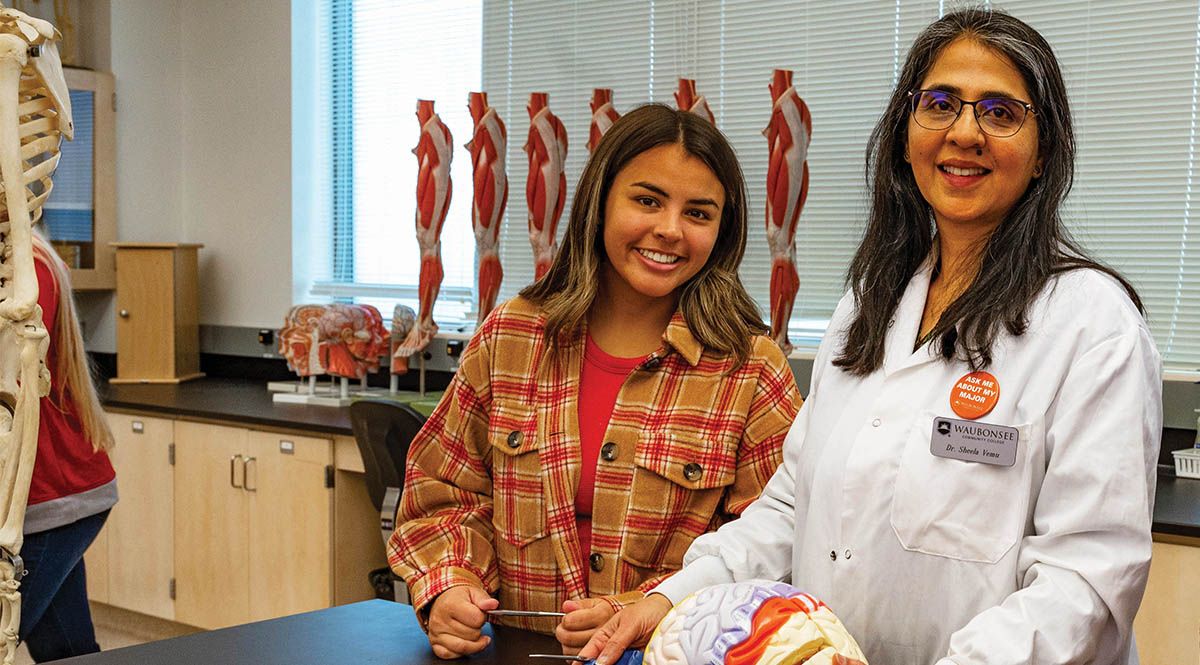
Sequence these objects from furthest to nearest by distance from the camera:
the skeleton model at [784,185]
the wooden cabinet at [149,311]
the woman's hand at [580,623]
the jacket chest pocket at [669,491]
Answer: the wooden cabinet at [149,311] < the skeleton model at [784,185] < the jacket chest pocket at [669,491] < the woman's hand at [580,623]

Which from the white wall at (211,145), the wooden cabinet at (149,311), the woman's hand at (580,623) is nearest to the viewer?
the woman's hand at (580,623)

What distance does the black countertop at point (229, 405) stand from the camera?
12.5ft

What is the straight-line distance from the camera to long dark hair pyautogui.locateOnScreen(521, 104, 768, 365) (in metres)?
1.76

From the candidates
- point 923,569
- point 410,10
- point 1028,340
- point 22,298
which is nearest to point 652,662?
point 923,569

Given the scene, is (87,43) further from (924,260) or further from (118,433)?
(924,260)

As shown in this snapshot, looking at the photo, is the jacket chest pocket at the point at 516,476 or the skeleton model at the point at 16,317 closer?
the skeleton model at the point at 16,317

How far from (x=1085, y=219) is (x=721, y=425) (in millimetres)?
1956

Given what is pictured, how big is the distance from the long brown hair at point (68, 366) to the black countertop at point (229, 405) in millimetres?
1101

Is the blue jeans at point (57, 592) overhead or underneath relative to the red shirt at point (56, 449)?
underneath

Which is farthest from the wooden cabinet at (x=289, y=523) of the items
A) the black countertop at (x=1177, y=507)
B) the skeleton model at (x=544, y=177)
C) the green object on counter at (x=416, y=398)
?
the black countertop at (x=1177, y=507)

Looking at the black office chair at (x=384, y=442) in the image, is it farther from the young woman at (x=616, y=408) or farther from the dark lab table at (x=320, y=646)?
the dark lab table at (x=320, y=646)

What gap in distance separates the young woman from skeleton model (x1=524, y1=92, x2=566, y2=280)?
207 centimetres

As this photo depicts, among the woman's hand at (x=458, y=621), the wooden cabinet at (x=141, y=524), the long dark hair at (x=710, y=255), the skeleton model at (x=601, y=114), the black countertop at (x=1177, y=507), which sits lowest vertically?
the wooden cabinet at (x=141, y=524)

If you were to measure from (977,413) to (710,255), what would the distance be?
2.14ft
